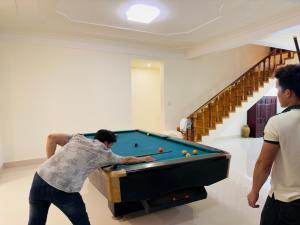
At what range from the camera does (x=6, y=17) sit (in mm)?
3359

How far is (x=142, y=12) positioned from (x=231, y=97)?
4.15 meters

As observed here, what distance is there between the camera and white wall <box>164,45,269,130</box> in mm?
5742

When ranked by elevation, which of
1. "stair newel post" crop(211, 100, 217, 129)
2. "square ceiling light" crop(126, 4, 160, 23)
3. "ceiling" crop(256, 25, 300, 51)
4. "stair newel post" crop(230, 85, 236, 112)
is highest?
"square ceiling light" crop(126, 4, 160, 23)

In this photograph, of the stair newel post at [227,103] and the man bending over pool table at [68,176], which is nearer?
the man bending over pool table at [68,176]

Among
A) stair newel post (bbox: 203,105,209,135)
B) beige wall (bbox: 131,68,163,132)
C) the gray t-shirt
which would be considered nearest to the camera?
the gray t-shirt

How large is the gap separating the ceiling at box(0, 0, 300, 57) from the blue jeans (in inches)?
95.5

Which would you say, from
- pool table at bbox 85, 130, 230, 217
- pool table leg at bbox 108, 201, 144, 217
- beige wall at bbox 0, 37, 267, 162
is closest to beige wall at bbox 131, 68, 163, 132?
beige wall at bbox 0, 37, 267, 162

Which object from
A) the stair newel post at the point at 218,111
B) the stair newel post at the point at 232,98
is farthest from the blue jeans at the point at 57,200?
the stair newel post at the point at 232,98

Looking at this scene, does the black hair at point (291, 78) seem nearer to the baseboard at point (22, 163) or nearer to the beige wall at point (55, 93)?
the beige wall at point (55, 93)

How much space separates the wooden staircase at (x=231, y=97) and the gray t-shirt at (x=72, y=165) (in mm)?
4300

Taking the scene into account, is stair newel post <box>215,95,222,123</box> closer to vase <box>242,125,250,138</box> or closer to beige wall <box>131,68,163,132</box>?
vase <box>242,125,250,138</box>

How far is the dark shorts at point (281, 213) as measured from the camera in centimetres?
107

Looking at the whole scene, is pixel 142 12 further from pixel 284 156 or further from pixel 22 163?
pixel 22 163

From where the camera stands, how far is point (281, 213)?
3.63 feet
